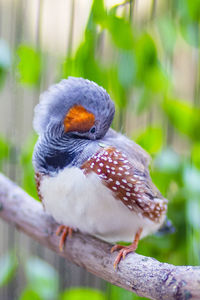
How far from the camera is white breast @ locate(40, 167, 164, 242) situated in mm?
719

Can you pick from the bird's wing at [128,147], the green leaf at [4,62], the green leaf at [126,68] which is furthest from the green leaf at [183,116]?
the green leaf at [4,62]

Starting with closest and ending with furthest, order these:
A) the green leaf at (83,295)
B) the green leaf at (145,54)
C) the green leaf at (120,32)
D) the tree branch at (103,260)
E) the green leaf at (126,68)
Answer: the tree branch at (103,260)
the green leaf at (120,32)
the green leaf at (126,68)
the green leaf at (145,54)
the green leaf at (83,295)

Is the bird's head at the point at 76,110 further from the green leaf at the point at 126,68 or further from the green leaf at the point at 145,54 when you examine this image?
the green leaf at the point at 145,54

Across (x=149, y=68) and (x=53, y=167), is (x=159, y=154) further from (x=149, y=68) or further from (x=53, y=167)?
(x=53, y=167)

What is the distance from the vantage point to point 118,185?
2.41 ft

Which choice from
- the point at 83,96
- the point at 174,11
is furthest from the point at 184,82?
the point at 83,96

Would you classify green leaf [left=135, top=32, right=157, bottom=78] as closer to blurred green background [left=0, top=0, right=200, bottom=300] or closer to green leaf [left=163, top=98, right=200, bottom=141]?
blurred green background [left=0, top=0, right=200, bottom=300]

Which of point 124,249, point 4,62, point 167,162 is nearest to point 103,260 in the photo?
point 124,249

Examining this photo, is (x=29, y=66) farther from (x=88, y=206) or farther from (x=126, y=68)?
(x=88, y=206)

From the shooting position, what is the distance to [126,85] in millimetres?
830

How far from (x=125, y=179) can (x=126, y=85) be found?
21 cm

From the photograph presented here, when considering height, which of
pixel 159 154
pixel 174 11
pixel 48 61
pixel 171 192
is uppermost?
pixel 174 11

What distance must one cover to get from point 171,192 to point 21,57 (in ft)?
1.76

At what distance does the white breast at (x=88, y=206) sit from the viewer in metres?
0.72
